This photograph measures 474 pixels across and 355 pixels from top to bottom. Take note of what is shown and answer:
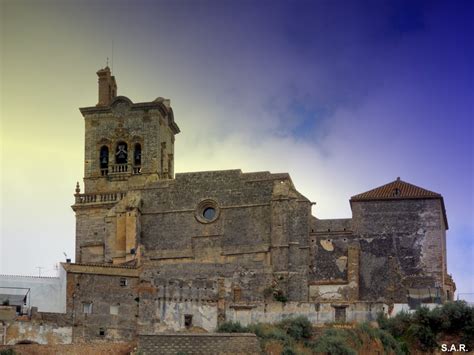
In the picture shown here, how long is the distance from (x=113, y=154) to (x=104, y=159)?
765mm

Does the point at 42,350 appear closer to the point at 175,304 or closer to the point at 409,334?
the point at 175,304

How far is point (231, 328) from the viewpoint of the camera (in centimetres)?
5441

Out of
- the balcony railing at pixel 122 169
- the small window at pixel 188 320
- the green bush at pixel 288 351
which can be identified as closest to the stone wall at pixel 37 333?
the small window at pixel 188 320

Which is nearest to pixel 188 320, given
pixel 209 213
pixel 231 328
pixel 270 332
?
pixel 231 328

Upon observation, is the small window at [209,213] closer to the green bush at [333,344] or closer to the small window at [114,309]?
the small window at [114,309]

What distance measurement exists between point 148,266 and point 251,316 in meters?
6.43

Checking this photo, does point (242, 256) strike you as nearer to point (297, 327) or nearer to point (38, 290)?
point (297, 327)

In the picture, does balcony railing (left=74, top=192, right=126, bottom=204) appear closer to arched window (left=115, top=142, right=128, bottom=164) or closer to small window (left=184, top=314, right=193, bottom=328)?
arched window (left=115, top=142, right=128, bottom=164)

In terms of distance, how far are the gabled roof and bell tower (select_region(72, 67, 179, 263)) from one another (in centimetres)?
1270

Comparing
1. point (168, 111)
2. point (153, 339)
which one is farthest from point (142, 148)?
point (153, 339)

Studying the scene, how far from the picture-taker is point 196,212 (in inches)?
2415

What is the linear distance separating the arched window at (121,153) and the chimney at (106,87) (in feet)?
8.95

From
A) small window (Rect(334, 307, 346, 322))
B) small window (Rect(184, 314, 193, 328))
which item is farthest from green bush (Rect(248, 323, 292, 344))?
small window (Rect(184, 314, 193, 328))

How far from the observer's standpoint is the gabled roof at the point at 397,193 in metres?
58.4
